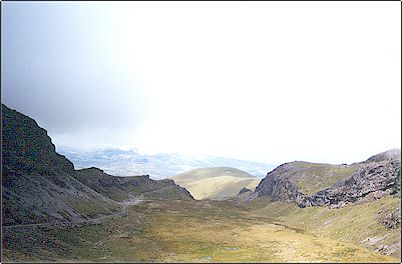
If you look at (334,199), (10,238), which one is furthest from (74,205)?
(334,199)

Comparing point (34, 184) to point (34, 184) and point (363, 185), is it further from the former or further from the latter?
point (363, 185)

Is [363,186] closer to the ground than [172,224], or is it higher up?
higher up

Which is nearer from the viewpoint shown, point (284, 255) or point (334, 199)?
point (284, 255)

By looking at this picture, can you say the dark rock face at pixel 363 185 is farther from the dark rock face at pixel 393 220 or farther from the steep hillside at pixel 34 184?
the steep hillside at pixel 34 184

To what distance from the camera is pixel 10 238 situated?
59219mm

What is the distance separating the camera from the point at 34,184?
93.6m

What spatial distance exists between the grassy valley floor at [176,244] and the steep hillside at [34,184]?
350 inches

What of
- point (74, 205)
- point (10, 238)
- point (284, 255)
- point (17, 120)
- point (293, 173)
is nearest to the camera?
point (10, 238)

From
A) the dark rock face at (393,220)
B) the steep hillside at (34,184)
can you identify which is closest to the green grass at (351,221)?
the dark rock face at (393,220)

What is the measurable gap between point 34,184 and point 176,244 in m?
51.3

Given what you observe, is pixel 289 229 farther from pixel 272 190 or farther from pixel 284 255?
pixel 272 190

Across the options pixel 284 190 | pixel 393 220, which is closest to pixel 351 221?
pixel 393 220

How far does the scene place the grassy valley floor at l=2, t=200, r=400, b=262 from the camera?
60281 mm

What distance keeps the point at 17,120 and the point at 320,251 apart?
124m
